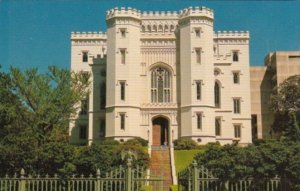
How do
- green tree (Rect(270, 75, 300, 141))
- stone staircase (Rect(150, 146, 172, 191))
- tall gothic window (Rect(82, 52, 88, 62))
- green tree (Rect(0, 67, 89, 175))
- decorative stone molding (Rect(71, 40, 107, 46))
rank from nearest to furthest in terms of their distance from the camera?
stone staircase (Rect(150, 146, 172, 191))
green tree (Rect(0, 67, 89, 175))
green tree (Rect(270, 75, 300, 141))
tall gothic window (Rect(82, 52, 88, 62))
decorative stone molding (Rect(71, 40, 107, 46))

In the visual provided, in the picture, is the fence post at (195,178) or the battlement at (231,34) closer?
the fence post at (195,178)

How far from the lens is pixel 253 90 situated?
57.8m

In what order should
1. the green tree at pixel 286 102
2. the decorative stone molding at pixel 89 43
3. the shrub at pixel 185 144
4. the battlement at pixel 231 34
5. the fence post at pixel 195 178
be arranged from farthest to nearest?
the decorative stone molding at pixel 89 43, the battlement at pixel 231 34, the green tree at pixel 286 102, the shrub at pixel 185 144, the fence post at pixel 195 178

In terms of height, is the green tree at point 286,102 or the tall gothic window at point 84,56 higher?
the tall gothic window at point 84,56

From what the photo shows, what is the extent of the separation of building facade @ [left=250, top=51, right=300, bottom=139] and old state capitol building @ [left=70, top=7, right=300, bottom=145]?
268 inches

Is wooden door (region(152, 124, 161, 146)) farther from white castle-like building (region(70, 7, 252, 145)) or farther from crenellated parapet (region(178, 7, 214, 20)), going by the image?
crenellated parapet (region(178, 7, 214, 20))

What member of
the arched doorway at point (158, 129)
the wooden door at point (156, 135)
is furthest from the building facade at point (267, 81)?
the wooden door at point (156, 135)

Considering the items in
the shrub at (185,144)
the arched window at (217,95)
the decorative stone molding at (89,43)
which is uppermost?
the decorative stone molding at (89,43)

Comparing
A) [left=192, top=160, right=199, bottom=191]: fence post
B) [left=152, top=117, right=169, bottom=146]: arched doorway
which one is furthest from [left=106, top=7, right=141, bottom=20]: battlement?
[left=192, top=160, right=199, bottom=191]: fence post

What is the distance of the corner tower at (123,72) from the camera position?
43.8 m

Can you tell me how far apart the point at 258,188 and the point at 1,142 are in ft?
50.0

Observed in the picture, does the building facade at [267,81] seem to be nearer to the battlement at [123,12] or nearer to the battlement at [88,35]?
the battlement at [88,35]

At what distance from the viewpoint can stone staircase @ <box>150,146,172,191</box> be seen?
31.1m

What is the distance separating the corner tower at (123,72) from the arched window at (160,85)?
1.57 m
